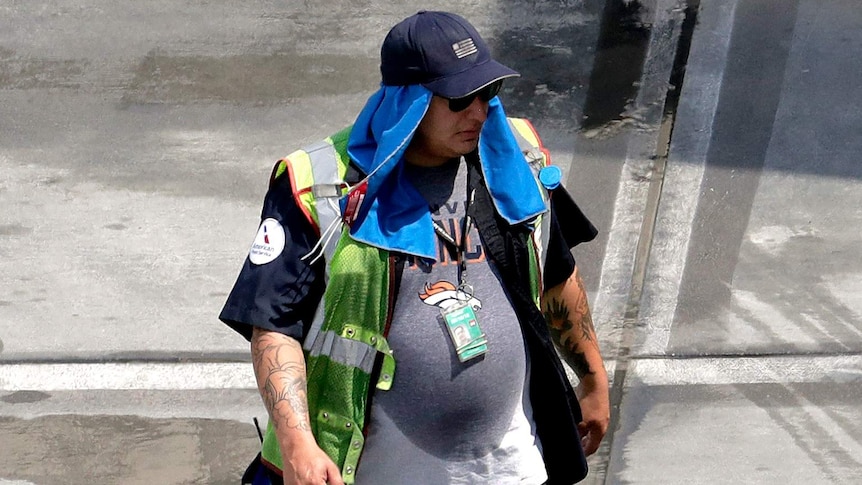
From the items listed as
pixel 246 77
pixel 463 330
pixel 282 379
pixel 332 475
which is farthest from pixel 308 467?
pixel 246 77

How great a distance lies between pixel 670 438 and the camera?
428 centimetres

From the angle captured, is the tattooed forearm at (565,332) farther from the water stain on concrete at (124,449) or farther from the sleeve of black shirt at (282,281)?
the water stain on concrete at (124,449)

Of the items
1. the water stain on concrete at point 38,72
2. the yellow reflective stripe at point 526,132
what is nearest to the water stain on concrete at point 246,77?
the water stain on concrete at point 38,72

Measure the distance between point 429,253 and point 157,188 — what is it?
260 cm

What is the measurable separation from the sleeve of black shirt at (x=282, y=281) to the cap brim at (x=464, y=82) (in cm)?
39

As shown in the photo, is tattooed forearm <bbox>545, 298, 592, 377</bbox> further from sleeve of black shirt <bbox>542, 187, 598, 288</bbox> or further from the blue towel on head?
the blue towel on head

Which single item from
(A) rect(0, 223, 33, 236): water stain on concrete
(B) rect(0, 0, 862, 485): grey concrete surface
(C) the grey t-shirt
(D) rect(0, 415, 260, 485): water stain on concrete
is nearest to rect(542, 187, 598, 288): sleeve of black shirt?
(C) the grey t-shirt

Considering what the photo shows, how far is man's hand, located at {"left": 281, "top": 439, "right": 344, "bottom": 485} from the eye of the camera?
242 cm

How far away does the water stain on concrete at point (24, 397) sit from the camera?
4.25 metres

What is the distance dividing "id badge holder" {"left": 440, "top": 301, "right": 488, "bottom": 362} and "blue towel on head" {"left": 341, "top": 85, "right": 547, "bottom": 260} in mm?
133

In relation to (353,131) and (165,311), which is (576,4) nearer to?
(165,311)

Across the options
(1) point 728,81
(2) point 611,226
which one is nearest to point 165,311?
(2) point 611,226

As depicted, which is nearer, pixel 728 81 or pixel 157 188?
pixel 157 188

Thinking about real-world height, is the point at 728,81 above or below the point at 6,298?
above
